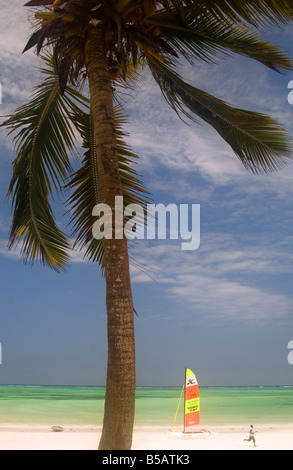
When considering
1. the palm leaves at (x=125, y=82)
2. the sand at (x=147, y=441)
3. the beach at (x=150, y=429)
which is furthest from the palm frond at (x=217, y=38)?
the sand at (x=147, y=441)

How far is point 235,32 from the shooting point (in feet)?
22.1

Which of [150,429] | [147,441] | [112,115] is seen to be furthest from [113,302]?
[150,429]

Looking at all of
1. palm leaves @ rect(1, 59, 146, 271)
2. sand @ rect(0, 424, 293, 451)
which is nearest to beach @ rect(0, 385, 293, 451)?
sand @ rect(0, 424, 293, 451)

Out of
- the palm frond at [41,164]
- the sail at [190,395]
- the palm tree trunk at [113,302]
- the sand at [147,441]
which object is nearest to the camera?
the palm tree trunk at [113,302]

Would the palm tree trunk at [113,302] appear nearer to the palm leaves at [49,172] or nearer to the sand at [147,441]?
the palm leaves at [49,172]

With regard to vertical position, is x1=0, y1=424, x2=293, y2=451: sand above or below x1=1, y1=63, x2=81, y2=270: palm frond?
below

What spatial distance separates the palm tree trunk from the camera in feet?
14.8

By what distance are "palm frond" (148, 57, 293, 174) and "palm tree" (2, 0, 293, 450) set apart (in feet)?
0.05

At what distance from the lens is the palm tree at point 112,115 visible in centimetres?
483

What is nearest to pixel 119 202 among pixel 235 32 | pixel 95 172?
pixel 95 172

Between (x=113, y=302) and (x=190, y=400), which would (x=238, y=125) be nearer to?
(x=113, y=302)

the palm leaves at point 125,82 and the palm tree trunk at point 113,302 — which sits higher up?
the palm leaves at point 125,82

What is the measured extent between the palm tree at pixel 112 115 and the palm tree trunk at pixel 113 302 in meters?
0.01

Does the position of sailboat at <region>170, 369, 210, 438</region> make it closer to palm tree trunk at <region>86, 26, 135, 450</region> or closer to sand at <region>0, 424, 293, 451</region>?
sand at <region>0, 424, 293, 451</region>
